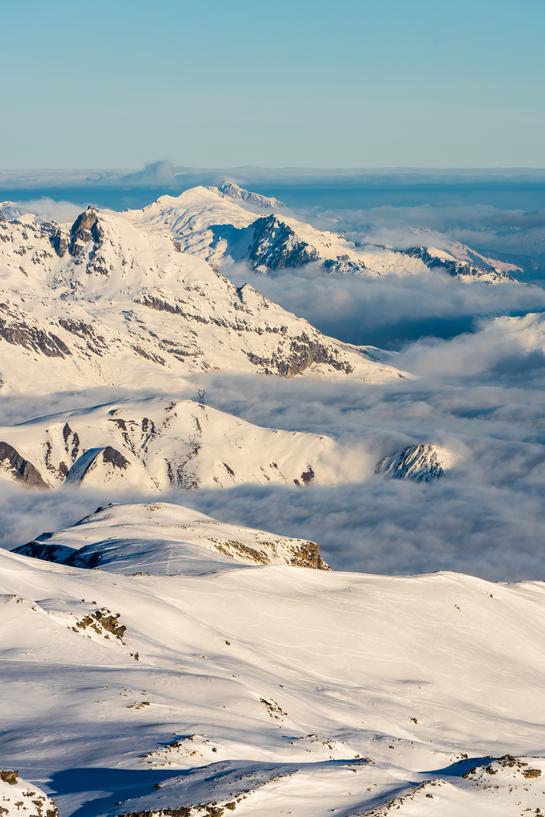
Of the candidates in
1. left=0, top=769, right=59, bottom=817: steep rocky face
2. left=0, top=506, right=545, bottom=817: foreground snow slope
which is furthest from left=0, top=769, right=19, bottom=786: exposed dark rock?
left=0, top=506, right=545, bottom=817: foreground snow slope

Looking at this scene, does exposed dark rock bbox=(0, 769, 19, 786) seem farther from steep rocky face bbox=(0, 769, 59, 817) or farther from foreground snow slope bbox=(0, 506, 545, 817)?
foreground snow slope bbox=(0, 506, 545, 817)

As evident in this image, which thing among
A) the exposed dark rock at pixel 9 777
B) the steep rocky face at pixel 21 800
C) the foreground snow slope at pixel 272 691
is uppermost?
the exposed dark rock at pixel 9 777

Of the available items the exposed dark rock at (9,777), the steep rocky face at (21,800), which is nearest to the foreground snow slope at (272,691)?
the steep rocky face at (21,800)

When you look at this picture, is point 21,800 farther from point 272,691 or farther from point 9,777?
point 272,691

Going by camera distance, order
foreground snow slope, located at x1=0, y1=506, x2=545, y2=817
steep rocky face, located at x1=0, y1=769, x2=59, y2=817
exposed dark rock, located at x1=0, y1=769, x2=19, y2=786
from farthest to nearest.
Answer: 1. foreground snow slope, located at x1=0, y1=506, x2=545, y2=817
2. exposed dark rock, located at x1=0, y1=769, x2=19, y2=786
3. steep rocky face, located at x1=0, y1=769, x2=59, y2=817

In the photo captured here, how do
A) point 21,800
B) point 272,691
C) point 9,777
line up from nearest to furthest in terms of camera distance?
point 21,800, point 9,777, point 272,691

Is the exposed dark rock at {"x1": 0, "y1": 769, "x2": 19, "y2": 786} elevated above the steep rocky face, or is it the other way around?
the exposed dark rock at {"x1": 0, "y1": 769, "x2": 19, "y2": 786}

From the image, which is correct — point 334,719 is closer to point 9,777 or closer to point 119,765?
point 119,765

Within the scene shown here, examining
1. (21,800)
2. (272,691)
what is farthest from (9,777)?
(272,691)

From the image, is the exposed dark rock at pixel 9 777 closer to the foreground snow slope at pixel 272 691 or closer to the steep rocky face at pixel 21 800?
the steep rocky face at pixel 21 800
